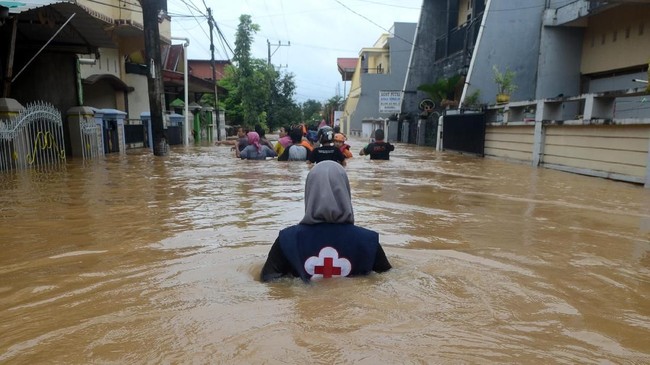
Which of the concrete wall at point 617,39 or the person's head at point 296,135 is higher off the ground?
the concrete wall at point 617,39

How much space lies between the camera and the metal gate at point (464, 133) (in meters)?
17.5

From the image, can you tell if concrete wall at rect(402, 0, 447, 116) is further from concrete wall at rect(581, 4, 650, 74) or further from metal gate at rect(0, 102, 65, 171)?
metal gate at rect(0, 102, 65, 171)

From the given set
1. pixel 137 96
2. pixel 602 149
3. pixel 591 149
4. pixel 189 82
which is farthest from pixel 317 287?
pixel 189 82

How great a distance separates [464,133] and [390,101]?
1456 cm

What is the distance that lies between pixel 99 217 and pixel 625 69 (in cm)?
1663

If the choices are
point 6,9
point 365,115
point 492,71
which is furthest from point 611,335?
point 365,115

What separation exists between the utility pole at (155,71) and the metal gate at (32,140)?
2981 millimetres

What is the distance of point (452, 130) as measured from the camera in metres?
20.5

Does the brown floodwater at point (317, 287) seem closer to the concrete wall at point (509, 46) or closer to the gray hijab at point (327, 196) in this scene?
the gray hijab at point (327, 196)

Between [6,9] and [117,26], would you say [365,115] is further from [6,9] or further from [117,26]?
[6,9]

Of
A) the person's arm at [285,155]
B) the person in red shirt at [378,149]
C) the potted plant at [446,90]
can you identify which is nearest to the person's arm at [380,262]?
the person's arm at [285,155]

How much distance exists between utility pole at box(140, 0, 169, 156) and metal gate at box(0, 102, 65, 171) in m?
2.98

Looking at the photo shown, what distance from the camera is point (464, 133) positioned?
19078mm

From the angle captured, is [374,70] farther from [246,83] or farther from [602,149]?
[602,149]
